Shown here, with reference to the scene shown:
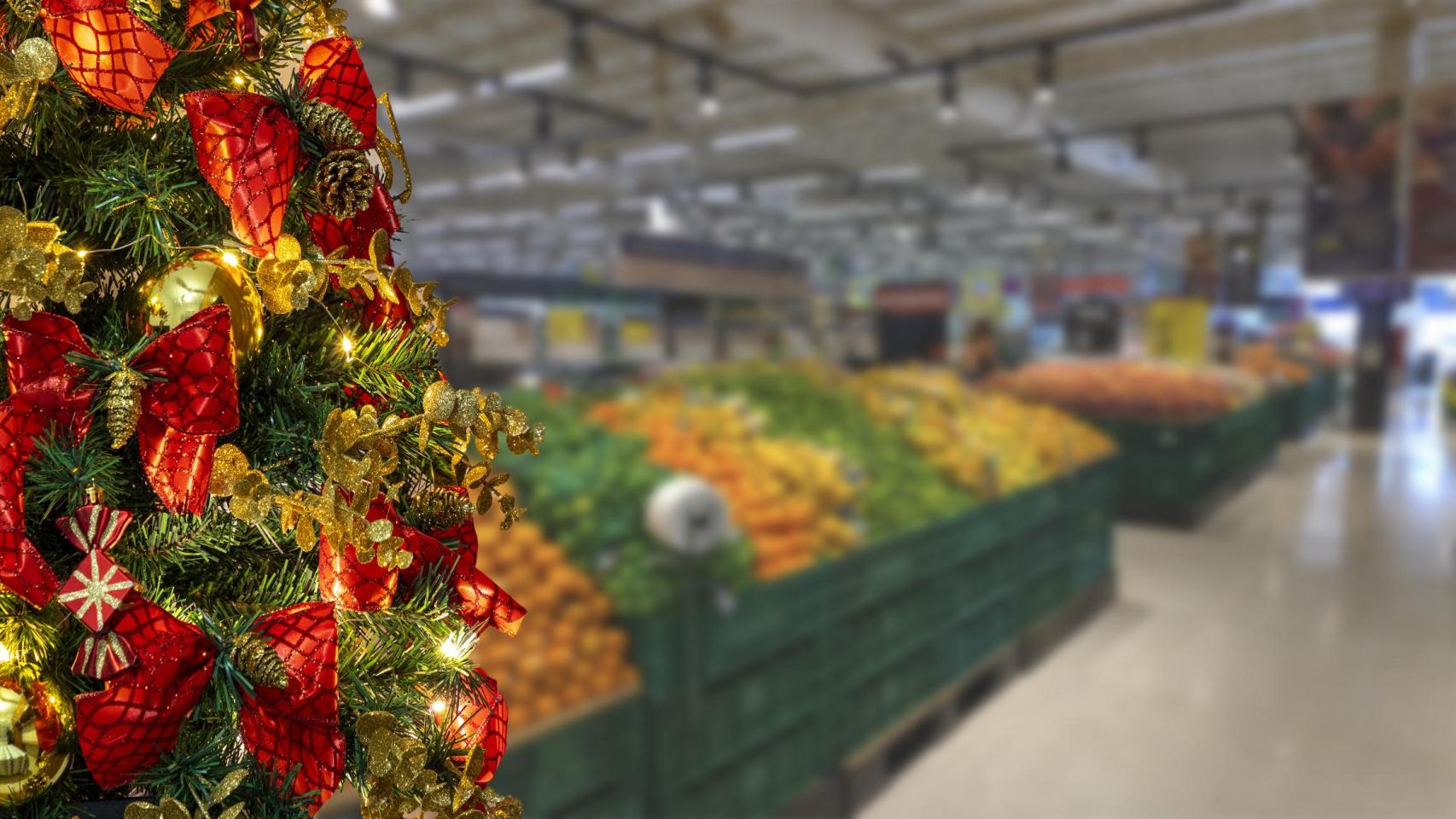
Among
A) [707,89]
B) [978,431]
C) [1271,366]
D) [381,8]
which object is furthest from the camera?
[1271,366]

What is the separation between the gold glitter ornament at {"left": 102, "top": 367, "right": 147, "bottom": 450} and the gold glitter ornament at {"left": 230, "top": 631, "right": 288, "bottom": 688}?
0.13 m

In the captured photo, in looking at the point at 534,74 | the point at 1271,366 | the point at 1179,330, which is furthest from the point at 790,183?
the point at 534,74

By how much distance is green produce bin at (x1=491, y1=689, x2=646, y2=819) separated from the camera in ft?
6.68

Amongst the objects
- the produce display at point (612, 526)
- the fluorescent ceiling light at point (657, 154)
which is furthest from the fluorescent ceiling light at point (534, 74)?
the produce display at point (612, 526)

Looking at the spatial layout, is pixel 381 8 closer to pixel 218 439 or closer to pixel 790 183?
pixel 218 439

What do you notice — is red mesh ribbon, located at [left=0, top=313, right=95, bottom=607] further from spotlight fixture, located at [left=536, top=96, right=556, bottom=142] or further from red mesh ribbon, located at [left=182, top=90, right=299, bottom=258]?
spotlight fixture, located at [left=536, top=96, right=556, bottom=142]

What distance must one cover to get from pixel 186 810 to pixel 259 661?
0.08 m

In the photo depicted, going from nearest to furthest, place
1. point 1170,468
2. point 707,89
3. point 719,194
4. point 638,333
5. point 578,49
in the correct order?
point 578,49 → point 1170,468 → point 707,89 → point 638,333 → point 719,194

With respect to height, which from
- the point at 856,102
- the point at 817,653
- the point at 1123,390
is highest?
the point at 856,102

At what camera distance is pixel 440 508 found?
0.63m

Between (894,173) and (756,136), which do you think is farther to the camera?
(894,173)

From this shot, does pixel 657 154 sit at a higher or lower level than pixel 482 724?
higher

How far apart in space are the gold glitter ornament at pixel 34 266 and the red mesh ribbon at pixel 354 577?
0.61 feet

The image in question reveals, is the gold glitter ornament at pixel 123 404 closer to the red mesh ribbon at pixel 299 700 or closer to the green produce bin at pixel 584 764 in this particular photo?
the red mesh ribbon at pixel 299 700
